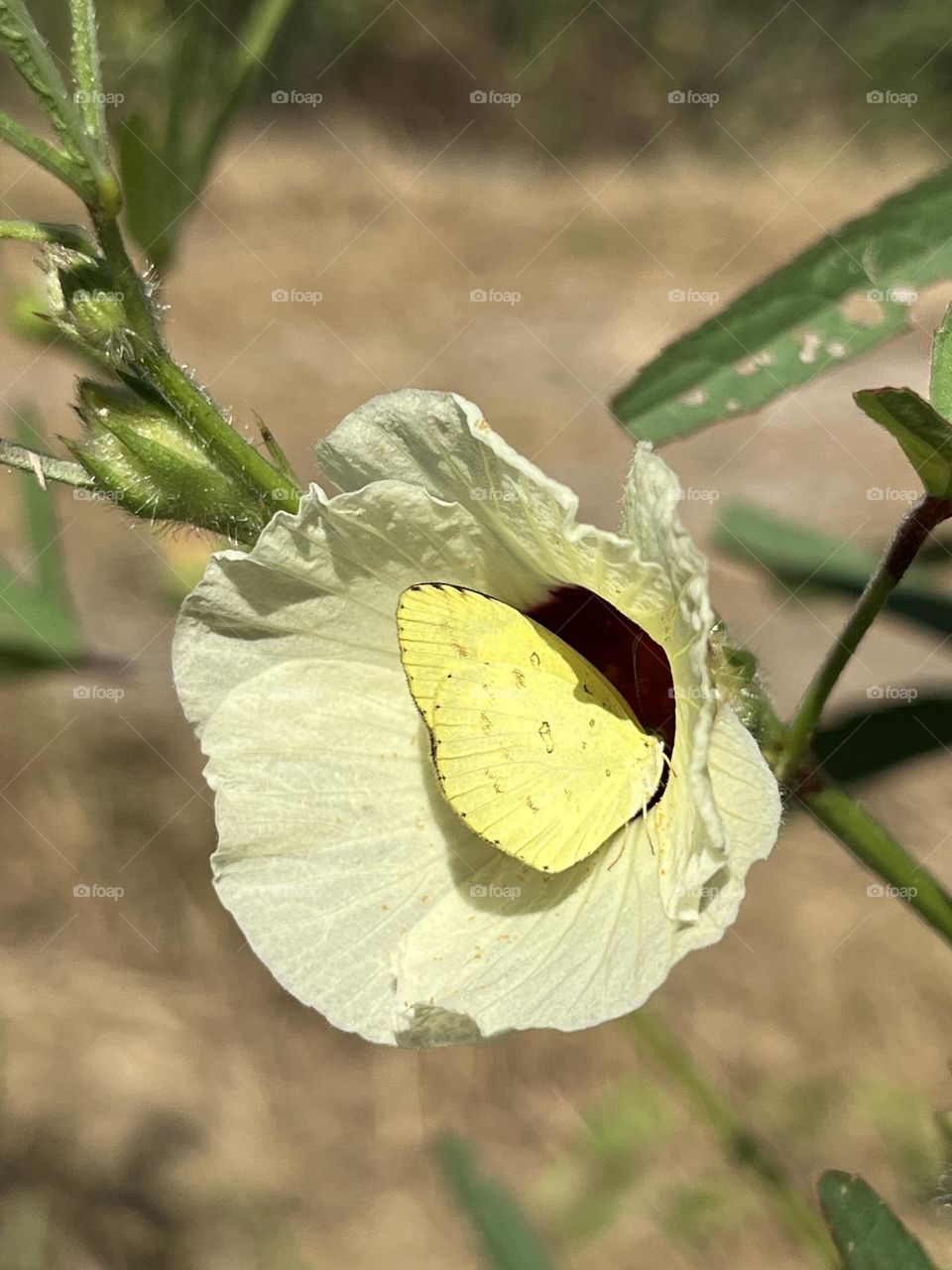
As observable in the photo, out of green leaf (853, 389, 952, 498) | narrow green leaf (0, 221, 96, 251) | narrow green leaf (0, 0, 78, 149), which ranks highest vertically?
green leaf (853, 389, 952, 498)

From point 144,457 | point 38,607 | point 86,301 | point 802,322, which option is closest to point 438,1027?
point 144,457

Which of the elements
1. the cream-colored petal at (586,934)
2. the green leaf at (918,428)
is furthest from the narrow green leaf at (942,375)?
the cream-colored petal at (586,934)

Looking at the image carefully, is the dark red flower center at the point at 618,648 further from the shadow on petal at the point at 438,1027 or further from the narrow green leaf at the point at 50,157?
the narrow green leaf at the point at 50,157

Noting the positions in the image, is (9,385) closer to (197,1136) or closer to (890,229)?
(197,1136)

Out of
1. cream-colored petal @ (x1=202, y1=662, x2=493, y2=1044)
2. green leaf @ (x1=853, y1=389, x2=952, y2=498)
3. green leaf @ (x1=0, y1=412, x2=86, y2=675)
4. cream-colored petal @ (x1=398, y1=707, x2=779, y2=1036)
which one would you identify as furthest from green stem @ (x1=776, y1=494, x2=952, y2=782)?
green leaf @ (x1=0, y1=412, x2=86, y2=675)

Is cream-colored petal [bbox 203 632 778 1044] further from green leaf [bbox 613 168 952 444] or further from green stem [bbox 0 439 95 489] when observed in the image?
green leaf [bbox 613 168 952 444]

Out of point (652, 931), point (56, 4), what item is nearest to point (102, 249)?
point (652, 931)
